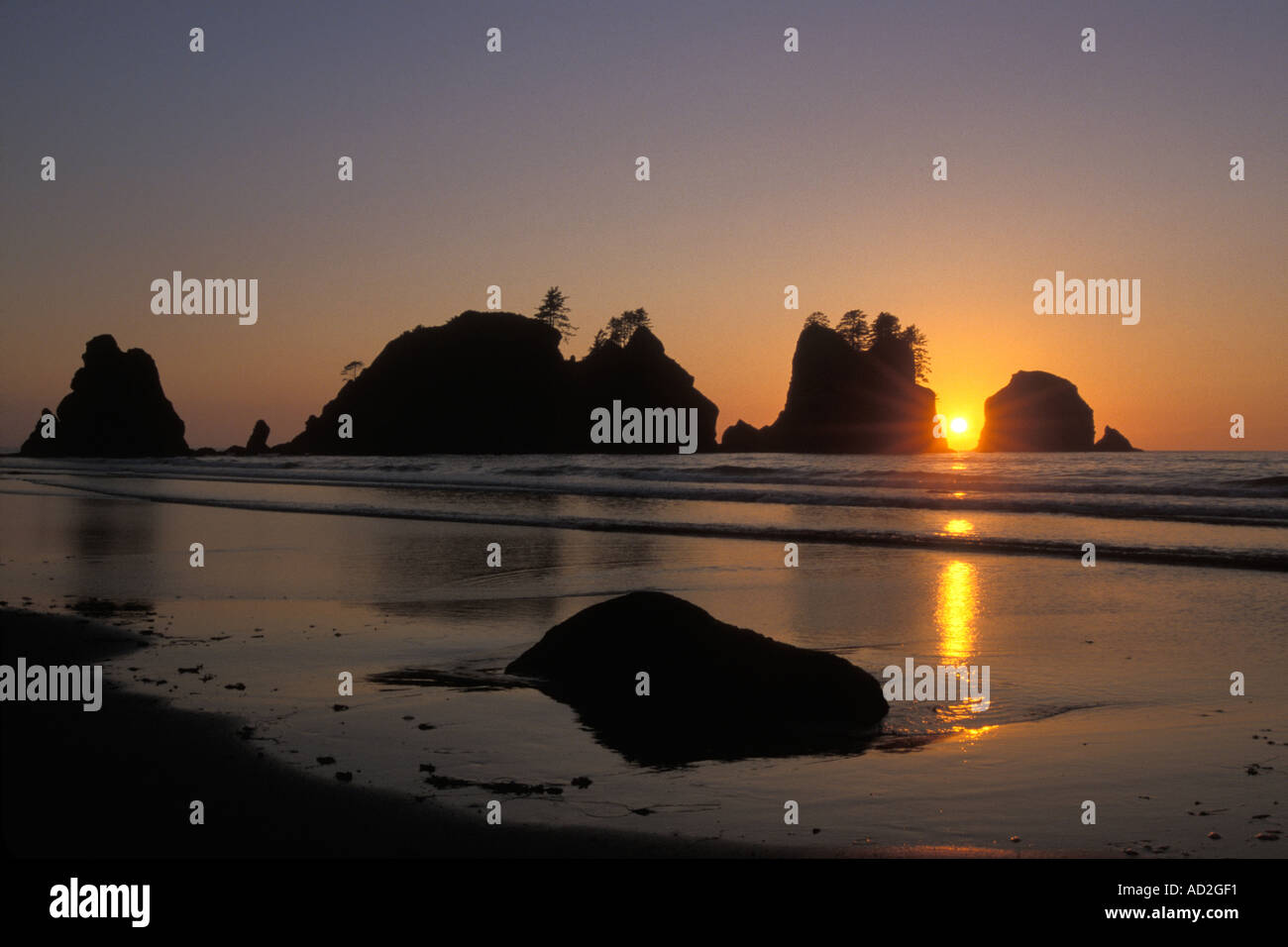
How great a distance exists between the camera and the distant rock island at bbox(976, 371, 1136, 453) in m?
156

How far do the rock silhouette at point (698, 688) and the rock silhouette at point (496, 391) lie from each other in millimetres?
122858

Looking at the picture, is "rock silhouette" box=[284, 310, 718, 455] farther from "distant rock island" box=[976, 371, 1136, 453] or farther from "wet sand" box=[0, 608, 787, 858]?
"wet sand" box=[0, 608, 787, 858]

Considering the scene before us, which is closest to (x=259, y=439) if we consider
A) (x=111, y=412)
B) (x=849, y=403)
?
(x=111, y=412)

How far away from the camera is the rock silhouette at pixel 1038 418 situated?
156 metres

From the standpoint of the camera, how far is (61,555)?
16.6 meters

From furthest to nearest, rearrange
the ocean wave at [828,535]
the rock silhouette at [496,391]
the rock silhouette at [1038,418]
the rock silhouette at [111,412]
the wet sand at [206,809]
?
the rock silhouette at [1038,418], the rock silhouette at [111,412], the rock silhouette at [496,391], the ocean wave at [828,535], the wet sand at [206,809]

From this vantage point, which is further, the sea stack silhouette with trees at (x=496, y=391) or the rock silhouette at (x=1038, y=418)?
the rock silhouette at (x=1038, y=418)

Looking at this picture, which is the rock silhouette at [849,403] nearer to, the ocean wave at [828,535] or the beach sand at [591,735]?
the ocean wave at [828,535]

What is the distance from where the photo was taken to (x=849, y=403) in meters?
141

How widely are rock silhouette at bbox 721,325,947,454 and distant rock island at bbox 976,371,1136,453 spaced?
18004 millimetres

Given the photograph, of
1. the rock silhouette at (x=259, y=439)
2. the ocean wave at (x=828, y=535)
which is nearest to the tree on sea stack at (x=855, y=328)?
the rock silhouette at (x=259, y=439)

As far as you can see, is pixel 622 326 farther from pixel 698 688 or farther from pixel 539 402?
pixel 698 688

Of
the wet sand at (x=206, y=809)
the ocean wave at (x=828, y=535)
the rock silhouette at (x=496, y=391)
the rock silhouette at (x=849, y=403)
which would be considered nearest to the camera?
the wet sand at (x=206, y=809)
